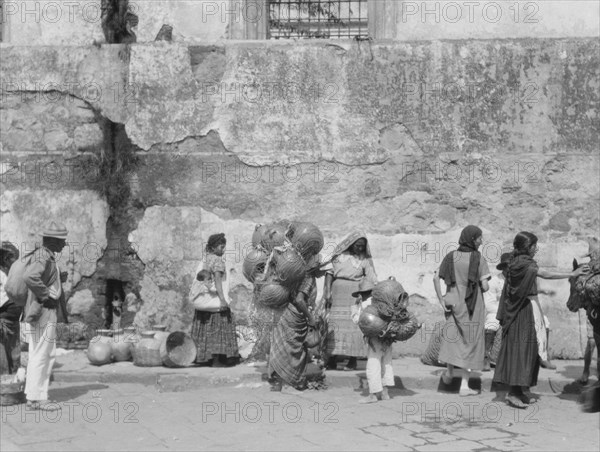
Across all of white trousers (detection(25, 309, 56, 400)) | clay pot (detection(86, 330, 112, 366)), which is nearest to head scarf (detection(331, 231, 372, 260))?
clay pot (detection(86, 330, 112, 366))

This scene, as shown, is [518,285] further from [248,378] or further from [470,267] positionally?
[248,378]

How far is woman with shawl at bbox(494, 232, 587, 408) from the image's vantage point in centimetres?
901

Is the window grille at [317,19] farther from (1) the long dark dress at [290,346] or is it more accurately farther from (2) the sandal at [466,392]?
(2) the sandal at [466,392]

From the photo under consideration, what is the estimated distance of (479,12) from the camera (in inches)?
453

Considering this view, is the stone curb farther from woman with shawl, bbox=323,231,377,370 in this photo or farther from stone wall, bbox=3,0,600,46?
stone wall, bbox=3,0,600,46

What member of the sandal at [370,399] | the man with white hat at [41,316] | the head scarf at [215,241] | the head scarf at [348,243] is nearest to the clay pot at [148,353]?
the head scarf at [215,241]

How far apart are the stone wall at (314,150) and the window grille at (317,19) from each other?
88cm

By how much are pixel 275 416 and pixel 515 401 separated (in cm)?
219

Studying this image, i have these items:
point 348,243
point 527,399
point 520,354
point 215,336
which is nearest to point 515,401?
point 527,399

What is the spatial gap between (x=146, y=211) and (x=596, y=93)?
5.36 metres

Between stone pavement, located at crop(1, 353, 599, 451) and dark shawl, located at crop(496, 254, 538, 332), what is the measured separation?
85 cm

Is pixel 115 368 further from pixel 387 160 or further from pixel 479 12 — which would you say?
pixel 479 12

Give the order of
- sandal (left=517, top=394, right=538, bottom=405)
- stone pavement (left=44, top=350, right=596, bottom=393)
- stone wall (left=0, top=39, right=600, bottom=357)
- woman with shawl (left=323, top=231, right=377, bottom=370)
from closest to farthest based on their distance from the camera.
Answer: sandal (left=517, top=394, right=538, bottom=405) < stone pavement (left=44, top=350, right=596, bottom=393) < woman with shawl (left=323, top=231, right=377, bottom=370) < stone wall (left=0, top=39, right=600, bottom=357)

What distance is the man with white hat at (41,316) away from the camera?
892 cm
